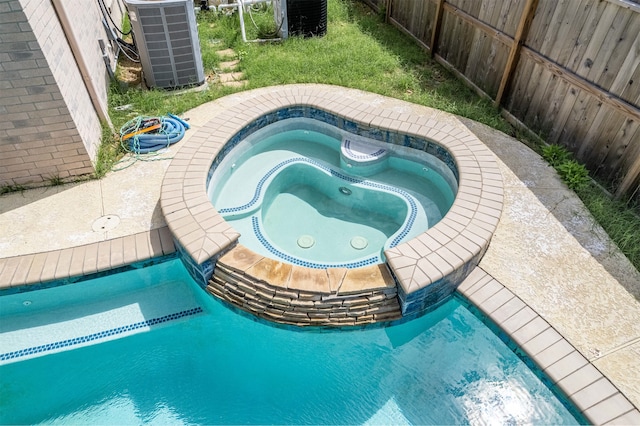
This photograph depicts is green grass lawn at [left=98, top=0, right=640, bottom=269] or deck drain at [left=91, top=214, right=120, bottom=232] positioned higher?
green grass lawn at [left=98, top=0, right=640, bottom=269]

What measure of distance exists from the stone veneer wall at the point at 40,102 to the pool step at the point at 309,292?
247 centimetres

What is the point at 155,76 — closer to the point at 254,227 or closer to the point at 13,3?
the point at 13,3

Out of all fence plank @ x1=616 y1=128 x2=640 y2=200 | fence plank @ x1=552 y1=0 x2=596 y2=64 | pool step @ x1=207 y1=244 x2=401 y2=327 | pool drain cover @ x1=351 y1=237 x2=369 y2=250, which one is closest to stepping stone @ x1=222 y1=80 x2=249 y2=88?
pool drain cover @ x1=351 y1=237 x2=369 y2=250

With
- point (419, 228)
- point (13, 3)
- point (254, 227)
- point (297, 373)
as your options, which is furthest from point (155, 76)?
point (297, 373)

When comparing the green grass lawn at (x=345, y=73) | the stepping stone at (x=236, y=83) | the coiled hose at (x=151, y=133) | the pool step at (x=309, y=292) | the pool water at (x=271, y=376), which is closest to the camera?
the pool water at (x=271, y=376)

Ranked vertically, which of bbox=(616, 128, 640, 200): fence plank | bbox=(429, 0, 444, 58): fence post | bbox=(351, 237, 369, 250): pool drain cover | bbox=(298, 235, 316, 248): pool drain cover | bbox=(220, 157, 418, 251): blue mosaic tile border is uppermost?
bbox=(429, 0, 444, 58): fence post

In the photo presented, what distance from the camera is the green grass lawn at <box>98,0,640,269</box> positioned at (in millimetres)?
5012

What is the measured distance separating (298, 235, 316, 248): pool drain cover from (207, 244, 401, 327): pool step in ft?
3.16

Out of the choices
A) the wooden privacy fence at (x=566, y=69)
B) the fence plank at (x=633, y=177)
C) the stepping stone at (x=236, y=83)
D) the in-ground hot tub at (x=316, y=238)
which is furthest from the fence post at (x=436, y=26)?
the fence plank at (x=633, y=177)

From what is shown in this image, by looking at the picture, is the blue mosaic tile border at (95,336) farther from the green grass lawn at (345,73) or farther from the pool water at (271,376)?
the green grass lawn at (345,73)

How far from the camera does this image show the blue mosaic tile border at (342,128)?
191 inches

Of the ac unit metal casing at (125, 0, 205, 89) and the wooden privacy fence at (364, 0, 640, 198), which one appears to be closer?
the wooden privacy fence at (364, 0, 640, 198)

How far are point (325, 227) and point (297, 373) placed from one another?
5.88 ft

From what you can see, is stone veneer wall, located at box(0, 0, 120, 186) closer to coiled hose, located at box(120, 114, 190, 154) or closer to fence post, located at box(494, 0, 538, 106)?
coiled hose, located at box(120, 114, 190, 154)
